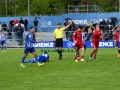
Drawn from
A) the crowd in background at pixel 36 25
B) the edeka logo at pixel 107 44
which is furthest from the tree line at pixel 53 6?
the edeka logo at pixel 107 44

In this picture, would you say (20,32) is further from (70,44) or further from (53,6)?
(53,6)

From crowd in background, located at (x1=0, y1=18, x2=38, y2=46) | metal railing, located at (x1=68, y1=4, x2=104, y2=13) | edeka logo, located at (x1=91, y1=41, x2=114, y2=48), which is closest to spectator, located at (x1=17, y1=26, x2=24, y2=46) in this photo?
crowd in background, located at (x1=0, y1=18, x2=38, y2=46)

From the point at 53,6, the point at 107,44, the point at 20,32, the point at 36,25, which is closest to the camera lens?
the point at 107,44

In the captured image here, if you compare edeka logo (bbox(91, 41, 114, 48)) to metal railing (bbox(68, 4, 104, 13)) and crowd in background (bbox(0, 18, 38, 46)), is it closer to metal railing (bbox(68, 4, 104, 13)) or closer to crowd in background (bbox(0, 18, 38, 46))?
crowd in background (bbox(0, 18, 38, 46))

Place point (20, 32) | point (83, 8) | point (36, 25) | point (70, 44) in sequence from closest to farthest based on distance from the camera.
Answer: point (70, 44) → point (20, 32) → point (36, 25) → point (83, 8)

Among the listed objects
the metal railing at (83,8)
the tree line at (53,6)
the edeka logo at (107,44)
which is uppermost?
the tree line at (53,6)

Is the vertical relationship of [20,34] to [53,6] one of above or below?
below

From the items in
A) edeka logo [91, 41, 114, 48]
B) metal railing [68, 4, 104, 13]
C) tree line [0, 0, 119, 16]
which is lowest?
edeka logo [91, 41, 114, 48]

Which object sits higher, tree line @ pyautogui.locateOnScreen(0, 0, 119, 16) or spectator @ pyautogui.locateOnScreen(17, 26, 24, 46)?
tree line @ pyautogui.locateOnScreen(0, 0, 119, 16)

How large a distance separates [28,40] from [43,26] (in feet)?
98.5

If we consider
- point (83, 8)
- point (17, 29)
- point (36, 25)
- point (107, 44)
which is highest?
point (83, 8)

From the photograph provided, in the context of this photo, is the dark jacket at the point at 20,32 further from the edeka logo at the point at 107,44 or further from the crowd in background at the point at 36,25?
the edeka logo at the point at 107,44

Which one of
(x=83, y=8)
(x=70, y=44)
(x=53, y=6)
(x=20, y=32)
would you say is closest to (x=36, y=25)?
(x=20, y=32)

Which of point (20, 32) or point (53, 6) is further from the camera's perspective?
point (53, 6)
